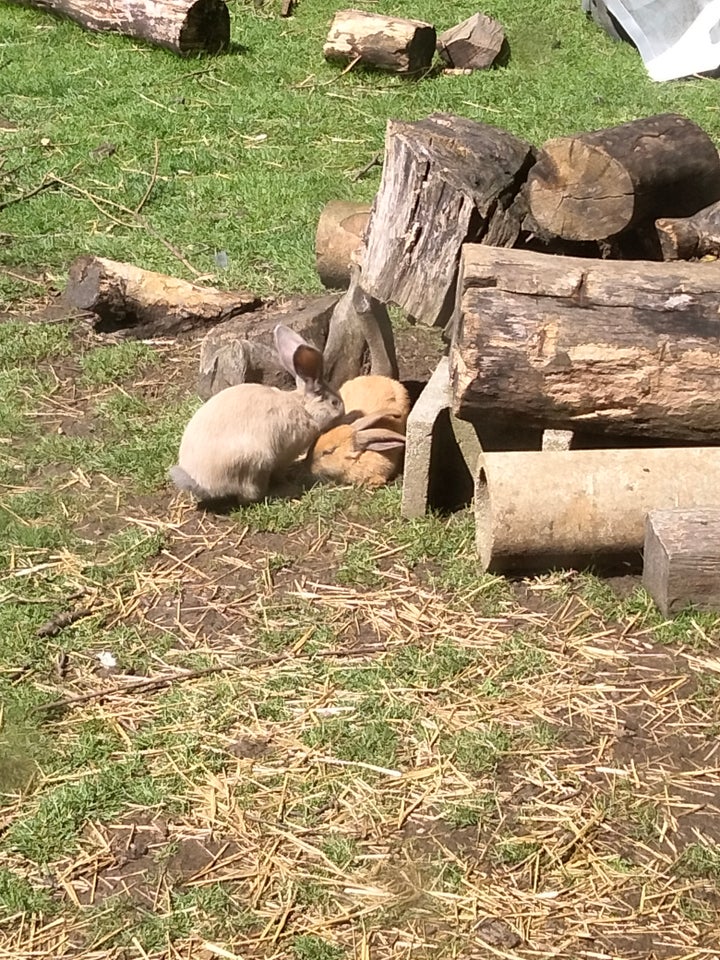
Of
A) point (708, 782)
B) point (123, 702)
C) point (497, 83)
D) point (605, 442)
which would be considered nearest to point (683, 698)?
point (708, 782)

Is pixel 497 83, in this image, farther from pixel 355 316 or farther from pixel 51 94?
pixel 355 316

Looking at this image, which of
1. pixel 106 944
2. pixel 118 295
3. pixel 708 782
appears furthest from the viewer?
pixel 118 295

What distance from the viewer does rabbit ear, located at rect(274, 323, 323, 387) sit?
4.74 meters

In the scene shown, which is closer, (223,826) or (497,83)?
(223,826)

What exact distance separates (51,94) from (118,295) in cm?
357

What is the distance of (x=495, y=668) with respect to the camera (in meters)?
3.73

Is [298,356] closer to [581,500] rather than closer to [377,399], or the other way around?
[377,399]

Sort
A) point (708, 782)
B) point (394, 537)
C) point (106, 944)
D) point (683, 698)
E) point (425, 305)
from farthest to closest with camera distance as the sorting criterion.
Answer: point (425, 305)
point (394, 537)
point (683, 698)
point (708, 782)
point (106, 944)

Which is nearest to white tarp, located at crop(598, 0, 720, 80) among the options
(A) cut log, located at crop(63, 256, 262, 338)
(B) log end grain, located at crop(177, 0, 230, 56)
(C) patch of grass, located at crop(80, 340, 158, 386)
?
(B) log end grain, located at crop(177, 0, 230, 56)

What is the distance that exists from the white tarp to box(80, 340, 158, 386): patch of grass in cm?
487

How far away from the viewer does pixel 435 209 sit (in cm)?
468

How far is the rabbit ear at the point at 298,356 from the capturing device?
15.6 ft

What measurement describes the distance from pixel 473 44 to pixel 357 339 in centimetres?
467

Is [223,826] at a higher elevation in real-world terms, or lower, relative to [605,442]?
lower
